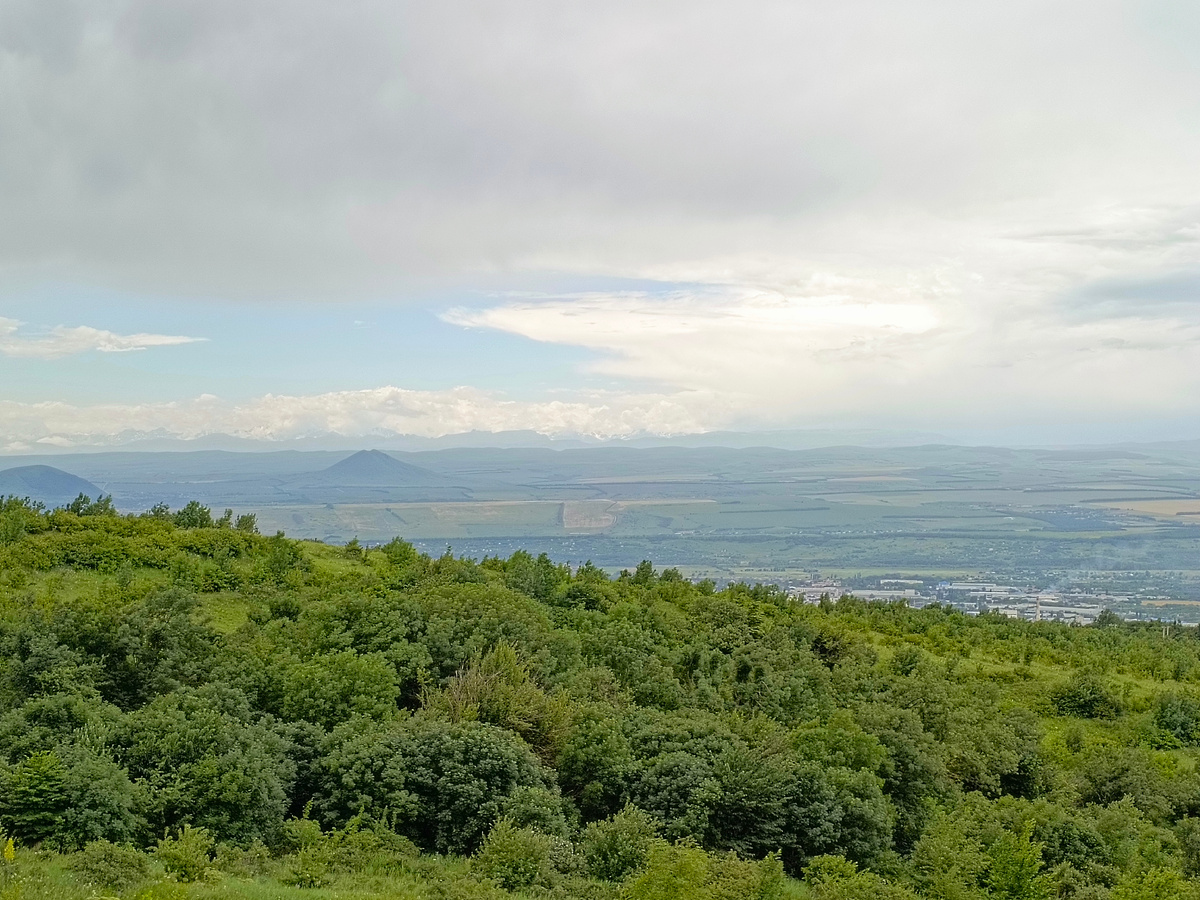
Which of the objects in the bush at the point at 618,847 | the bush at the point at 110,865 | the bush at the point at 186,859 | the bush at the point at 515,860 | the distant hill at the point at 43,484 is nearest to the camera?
the bush at the point at 110,865

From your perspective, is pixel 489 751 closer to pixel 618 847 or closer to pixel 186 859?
pixel 618 847

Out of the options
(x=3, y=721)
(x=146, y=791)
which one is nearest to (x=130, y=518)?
(x=3, y=721)

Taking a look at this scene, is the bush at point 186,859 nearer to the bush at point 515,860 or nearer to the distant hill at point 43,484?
the bush at point 515,860

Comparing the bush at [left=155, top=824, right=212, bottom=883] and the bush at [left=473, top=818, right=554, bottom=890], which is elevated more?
the bush at [left=155, top=824, right=212, bottom=883]

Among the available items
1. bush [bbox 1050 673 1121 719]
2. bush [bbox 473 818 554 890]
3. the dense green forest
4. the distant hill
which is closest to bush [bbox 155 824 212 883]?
the dense green forest

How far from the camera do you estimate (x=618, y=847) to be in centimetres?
1691

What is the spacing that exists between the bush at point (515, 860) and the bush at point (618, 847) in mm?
1091

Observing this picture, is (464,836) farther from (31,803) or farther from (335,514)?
(335,514)

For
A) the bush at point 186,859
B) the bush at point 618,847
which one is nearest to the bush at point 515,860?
the bush at point 618,847

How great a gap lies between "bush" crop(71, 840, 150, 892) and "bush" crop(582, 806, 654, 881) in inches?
297

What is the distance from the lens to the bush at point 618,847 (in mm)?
16656

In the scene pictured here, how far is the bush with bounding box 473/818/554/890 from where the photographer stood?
15.4 metres

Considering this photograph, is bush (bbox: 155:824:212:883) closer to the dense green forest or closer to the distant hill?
the dense green forest

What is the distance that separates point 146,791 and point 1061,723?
106ft
